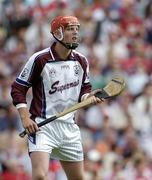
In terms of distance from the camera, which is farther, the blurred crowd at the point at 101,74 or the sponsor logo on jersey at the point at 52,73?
the blurred crowd at the point at 101,74

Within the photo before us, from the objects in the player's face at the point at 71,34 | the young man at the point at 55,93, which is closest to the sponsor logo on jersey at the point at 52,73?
the young man at the point at 55,93

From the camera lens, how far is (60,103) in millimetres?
10000

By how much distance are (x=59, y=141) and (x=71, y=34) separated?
1.11 m

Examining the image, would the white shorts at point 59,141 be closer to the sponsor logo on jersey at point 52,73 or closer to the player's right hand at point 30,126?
the player's right hand at point 30,126

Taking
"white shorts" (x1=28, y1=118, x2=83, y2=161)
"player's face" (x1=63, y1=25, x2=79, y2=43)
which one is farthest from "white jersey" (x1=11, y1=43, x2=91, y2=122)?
"player's face" (x1=63, y1=25, x2=79, y2=43)

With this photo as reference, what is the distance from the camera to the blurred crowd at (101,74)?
1433cm

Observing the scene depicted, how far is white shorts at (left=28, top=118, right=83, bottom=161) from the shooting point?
9922 mm

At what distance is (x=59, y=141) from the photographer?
1005 cm

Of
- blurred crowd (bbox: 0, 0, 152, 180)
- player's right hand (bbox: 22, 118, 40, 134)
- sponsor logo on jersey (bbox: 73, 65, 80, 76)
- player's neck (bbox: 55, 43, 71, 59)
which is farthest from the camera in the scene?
blurred crowd (bbox: 0, 0, 152, 180)

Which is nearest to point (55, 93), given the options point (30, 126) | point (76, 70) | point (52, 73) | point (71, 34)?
point (52, 73)

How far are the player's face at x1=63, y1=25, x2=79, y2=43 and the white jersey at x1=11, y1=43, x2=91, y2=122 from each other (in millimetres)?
209

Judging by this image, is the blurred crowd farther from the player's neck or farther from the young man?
the player's neck

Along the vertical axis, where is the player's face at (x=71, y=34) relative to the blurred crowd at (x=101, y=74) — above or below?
above

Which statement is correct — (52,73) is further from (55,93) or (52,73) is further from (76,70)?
(76,70)
